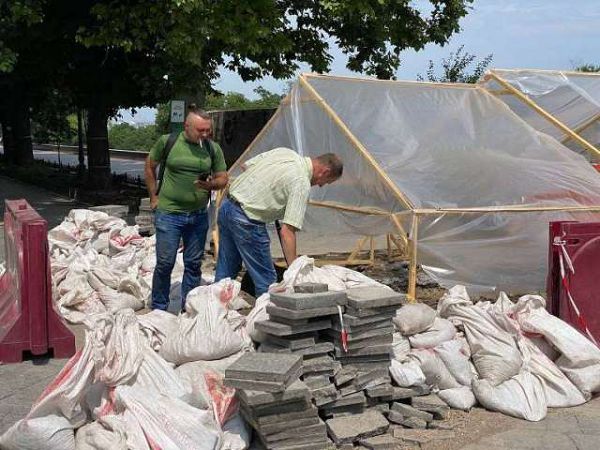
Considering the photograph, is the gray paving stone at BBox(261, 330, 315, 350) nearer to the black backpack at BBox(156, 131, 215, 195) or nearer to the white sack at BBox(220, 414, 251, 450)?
the white sack at BBox(220, 414, 251, 450)

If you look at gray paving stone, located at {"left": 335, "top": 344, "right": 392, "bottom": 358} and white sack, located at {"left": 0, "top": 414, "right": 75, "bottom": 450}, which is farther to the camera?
gray paving stone, located at {"left": 335, "top": 344, "right": 392, "bottom": 358}

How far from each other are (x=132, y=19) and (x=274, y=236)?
6597 mm

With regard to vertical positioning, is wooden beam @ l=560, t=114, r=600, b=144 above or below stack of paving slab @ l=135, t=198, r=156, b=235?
above

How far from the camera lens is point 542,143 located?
7.81 meters

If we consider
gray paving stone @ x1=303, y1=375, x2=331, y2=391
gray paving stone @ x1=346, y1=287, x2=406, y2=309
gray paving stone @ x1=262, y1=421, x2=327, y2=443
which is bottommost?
gray paving stone @ x1=262, y1=421, x2=327, y2=443

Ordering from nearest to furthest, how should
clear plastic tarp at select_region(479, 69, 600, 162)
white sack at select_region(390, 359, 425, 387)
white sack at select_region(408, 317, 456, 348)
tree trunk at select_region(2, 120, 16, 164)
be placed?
white sack at select_region(390, 359, 425, 387) < white sack at select_region(408, 317, 456, 348) < clear plastic tarp at select_region(479, 69, 600, 162) < tree trunk at select_region(2, 120, 16, 164)

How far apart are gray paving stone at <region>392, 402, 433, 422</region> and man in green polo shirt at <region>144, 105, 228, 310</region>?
255cm

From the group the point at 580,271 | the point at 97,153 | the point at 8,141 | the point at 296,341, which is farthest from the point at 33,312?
the point at 8,141

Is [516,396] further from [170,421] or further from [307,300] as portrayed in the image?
[170,421]

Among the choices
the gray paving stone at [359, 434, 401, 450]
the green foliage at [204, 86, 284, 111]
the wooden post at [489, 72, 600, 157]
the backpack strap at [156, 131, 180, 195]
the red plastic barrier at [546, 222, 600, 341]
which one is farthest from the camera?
the green foliage at [204, 86, 284, 111]

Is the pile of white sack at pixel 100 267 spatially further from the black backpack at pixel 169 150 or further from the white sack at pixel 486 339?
the white sack at pixel 486 339

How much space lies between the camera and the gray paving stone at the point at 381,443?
4.09m

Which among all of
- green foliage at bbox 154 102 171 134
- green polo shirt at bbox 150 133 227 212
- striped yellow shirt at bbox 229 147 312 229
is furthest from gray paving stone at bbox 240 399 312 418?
green foliage at bbox 154 102 171 134

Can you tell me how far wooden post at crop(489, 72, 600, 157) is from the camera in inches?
324
